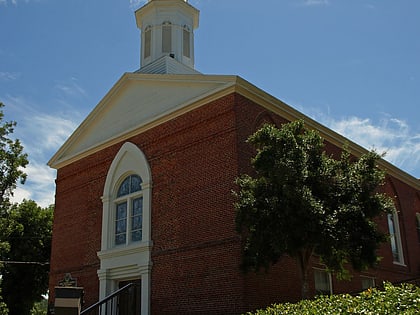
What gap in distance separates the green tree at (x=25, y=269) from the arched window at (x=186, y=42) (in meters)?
20.3

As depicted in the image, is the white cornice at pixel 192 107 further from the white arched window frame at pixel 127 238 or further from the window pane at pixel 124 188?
the window pane at pixel 124 188

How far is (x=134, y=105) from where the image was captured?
20953 mm

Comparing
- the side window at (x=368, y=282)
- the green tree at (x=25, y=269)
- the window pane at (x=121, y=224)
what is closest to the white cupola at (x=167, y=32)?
the window pane at (x=121, y=224)

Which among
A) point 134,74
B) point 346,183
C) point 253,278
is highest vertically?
point 134,74

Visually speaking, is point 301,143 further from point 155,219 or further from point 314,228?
point 155,219

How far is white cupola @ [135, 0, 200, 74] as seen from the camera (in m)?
22.9

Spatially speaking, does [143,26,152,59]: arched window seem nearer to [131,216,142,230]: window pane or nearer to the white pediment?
the white pediment

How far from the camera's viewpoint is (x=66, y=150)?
24.0m

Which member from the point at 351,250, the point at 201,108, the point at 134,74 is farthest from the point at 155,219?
the point at 351,250

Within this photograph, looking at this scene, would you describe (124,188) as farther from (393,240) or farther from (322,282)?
(393,240)

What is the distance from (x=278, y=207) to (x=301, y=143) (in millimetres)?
1961

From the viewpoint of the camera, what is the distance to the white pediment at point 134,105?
18.2m

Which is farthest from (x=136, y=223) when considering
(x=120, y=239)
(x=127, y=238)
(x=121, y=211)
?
(x=121, y=211)

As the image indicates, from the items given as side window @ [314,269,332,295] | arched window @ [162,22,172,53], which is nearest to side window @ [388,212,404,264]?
side window @ [314,269,332,295]
